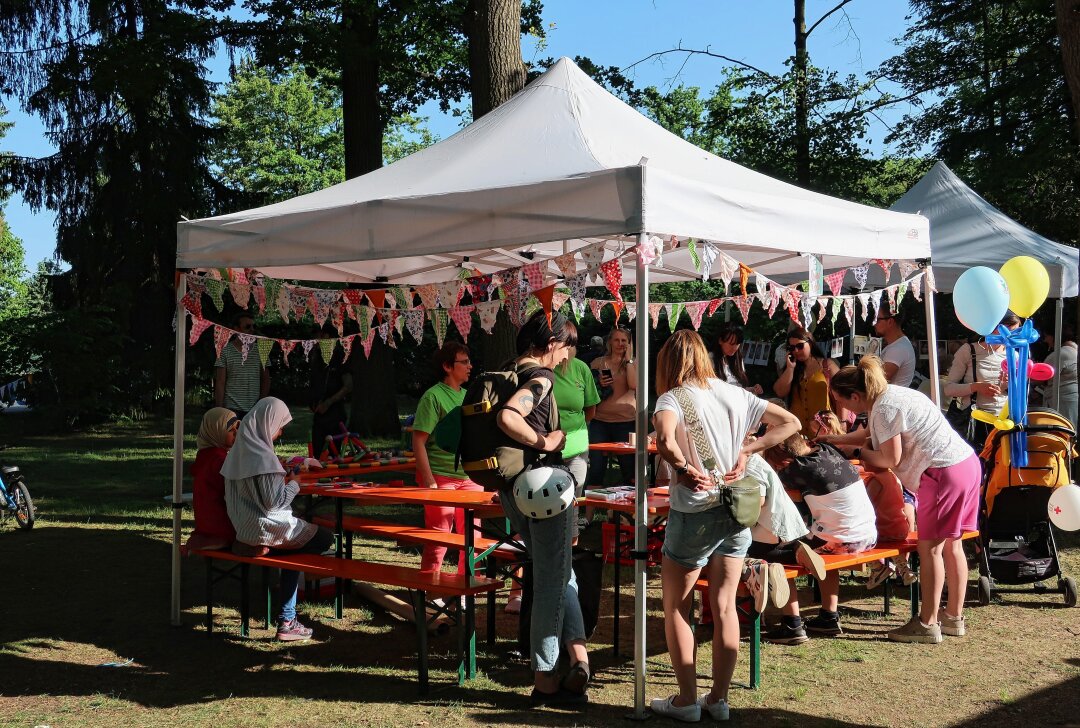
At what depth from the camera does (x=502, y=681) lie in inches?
186

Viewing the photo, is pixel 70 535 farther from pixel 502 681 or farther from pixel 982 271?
pixel 982 271

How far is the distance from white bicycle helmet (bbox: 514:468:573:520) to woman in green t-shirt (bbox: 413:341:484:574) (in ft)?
4.43

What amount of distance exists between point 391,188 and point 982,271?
3.68m

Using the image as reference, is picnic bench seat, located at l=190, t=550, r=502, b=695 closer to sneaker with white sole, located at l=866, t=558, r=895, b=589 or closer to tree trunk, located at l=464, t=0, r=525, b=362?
sneaker with white sole, located at l=866, t=558, r=895, b=589

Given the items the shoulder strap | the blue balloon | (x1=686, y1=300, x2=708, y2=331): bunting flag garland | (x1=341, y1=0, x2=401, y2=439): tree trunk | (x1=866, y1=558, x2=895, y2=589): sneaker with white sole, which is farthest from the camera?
(x1=341, y1=0, x2=401, y2=439): tree trunk

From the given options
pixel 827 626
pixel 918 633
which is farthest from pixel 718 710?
pixel 918 633

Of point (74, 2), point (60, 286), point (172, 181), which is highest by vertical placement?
point (74, 2)

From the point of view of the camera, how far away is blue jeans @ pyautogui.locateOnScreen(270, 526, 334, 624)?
538 cm

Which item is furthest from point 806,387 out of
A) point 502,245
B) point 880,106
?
point 880,106

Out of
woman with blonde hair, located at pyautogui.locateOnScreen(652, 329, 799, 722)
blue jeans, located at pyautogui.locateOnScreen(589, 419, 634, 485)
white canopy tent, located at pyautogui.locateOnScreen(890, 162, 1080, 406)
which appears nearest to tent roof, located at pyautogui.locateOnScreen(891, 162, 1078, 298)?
white canopy tent, located at pyautogui.locateOnScreen(890, 162, 1080, 406)

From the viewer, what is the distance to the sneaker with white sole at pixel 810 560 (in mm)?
4812

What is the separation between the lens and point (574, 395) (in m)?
6.45

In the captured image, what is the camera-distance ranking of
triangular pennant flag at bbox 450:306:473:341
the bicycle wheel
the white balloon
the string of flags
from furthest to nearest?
the bicycle wheel < triangular pennant flag at bbox 450:306:473:341 < the white balloon < the string of flags

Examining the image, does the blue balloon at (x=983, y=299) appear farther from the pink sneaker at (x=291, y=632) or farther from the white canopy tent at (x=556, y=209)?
the pink sneaker at (x=291, y=632)
